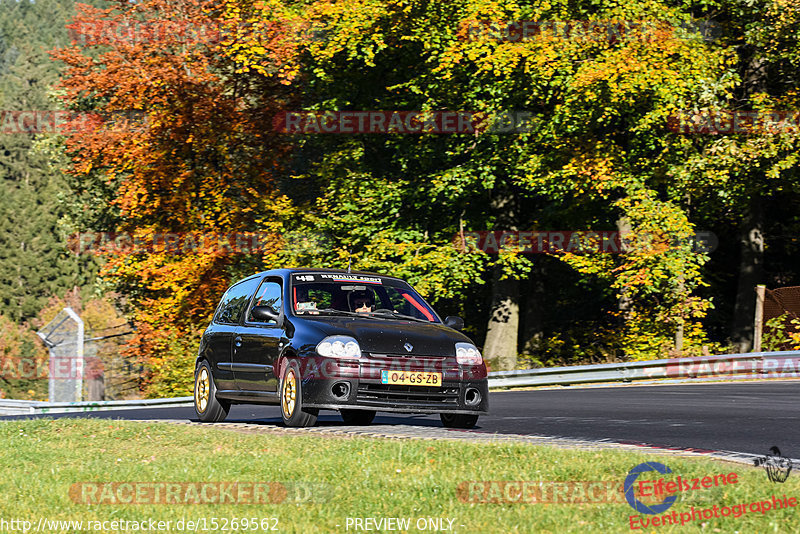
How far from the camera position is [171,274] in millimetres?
32125

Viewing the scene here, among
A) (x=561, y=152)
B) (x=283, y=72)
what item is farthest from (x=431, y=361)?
(x=283, y=72)

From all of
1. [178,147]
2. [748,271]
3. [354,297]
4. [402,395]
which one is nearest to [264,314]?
[354,297]

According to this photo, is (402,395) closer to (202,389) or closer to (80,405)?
(202,389)

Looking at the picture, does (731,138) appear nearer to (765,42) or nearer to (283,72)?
(765,42)

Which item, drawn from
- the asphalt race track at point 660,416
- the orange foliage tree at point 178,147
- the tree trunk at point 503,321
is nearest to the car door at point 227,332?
the asphalt race track at point 660,416

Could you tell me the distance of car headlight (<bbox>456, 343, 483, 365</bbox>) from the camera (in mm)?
11992

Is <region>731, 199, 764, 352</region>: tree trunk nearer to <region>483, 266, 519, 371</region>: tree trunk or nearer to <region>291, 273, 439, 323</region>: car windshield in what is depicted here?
<region>483, 266, 519, 371</region>: tree trunk

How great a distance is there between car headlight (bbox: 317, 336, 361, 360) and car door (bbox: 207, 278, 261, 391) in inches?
92.3

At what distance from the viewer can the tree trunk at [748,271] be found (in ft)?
99.2

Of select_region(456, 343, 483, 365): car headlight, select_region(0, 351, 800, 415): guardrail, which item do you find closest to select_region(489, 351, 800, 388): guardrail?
select_region(0, 351, 800, 415): guardrail

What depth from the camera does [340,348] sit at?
37.9ft

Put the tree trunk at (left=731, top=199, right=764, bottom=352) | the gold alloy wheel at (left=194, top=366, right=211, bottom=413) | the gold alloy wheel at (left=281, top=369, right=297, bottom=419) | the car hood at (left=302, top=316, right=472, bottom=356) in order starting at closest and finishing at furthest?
the car hood at (left=302, top=316, right=472, bottom=356), the gold alloy wheel at (left=281, top=369, right=297, bottom=419), the gold alloy wheel at (left=194, top=366, right=211, bottom=413), the tree trunk at (left=731, top=199, right=764, bottom=352)

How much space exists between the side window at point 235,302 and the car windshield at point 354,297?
3.75 ft

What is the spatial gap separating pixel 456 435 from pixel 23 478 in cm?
414
